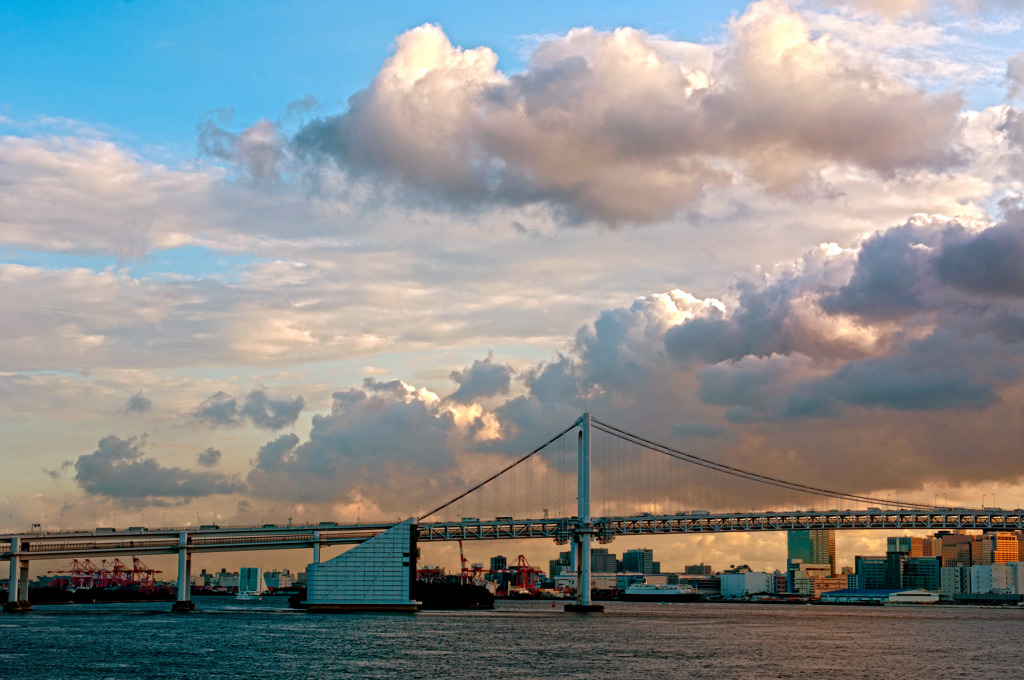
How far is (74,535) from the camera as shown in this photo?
367 ft

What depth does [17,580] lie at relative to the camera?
114125mm

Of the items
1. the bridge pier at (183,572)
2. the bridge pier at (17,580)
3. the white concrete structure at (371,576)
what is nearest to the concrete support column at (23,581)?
the bridge pier at (17,580)

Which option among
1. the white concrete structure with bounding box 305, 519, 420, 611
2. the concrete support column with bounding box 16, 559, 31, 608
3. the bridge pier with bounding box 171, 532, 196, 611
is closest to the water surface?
the white concrete structure with bounding box 305, 519, 420, 611

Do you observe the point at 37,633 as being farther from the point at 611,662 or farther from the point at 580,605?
the point at 580,605

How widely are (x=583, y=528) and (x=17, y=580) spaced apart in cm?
5668

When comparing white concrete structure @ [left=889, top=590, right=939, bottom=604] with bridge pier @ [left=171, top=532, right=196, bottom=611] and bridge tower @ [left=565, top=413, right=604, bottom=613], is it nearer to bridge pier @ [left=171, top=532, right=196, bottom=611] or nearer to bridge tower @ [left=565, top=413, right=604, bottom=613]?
bridge tower @ [left=565, top=413, right=604, bottom=613]

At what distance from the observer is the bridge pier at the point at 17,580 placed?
109 metres

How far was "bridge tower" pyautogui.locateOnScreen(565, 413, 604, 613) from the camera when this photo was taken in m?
103

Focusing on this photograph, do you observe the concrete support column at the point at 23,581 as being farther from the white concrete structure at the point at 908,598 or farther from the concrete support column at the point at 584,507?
the white concrete structure at the point at 908,598

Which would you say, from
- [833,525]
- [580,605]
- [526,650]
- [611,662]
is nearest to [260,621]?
[580,605]

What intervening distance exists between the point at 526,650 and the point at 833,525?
202ft

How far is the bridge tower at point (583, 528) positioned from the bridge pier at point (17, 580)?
5229cm

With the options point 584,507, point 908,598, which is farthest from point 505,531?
point 908,598

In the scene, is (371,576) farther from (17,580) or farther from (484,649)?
(17,580)
